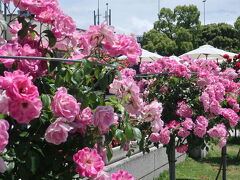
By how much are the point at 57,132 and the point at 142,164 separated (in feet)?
15.0

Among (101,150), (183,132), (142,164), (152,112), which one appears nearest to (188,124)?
(183,132)

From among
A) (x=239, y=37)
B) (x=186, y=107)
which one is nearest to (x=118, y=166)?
(x=186, y=107)

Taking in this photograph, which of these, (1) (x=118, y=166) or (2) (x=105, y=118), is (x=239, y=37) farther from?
(2) (x=105, y=118)

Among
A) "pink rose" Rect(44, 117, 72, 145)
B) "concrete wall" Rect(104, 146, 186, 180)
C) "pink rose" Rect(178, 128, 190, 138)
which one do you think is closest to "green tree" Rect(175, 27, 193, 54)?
"concrete wall" Rect(104, 146, 186, 180)

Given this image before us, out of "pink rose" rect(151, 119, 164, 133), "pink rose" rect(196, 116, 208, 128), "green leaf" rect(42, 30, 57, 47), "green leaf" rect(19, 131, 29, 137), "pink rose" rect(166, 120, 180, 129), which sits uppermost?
"green leaf" rect(42, 30, 57, 47)

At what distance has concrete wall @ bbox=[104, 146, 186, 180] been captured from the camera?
5.07 m

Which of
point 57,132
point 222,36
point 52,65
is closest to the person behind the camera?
point 57,132

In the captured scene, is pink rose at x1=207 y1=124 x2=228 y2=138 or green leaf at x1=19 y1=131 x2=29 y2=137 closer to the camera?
green leaf at x1=19 y1=131 x2=29 y2=137

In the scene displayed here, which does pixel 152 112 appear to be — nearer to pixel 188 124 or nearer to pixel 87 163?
pixel 87 163

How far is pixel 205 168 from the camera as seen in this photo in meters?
7.88

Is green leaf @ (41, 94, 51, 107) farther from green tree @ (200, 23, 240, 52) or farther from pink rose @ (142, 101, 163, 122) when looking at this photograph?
green tree @ (200, 23, 240, 52)

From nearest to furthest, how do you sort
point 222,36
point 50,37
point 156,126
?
point 50,37
point 156,126
point 222,36

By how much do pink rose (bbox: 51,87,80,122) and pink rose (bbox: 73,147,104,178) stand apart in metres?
0.18

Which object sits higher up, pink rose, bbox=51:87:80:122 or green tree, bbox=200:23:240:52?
green tree, bbox=200:23:240:52
